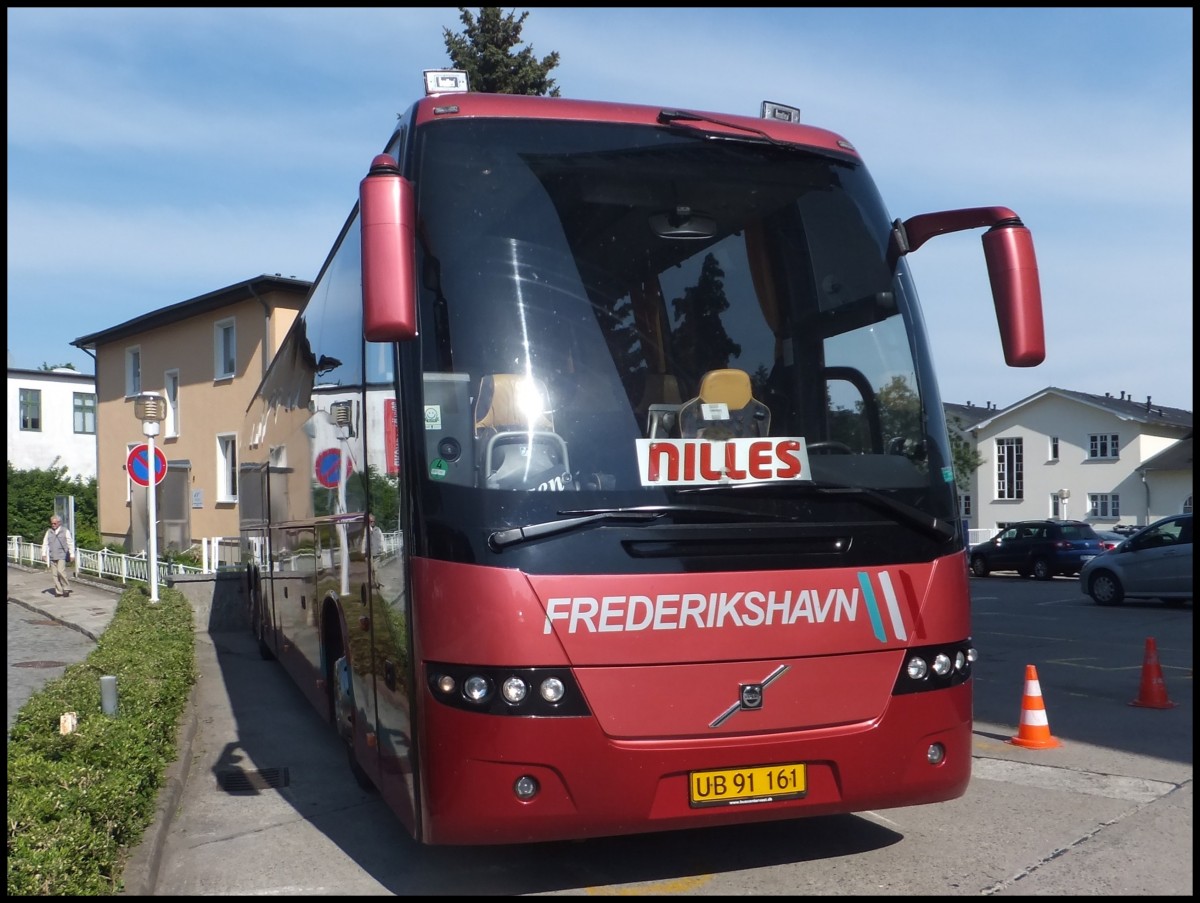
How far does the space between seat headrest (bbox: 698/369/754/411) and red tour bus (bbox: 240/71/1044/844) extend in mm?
16

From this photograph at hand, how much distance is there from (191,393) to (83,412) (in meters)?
28.0

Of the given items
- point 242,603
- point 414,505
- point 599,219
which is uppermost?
point 599,219

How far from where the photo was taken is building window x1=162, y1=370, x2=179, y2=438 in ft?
105

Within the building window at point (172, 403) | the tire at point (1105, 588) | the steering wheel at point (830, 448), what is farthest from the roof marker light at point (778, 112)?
the building window at point (172, 403)

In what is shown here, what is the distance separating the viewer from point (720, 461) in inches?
189

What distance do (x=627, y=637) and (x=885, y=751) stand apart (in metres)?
1.25

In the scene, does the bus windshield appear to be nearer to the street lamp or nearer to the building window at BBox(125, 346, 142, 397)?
the street lamp

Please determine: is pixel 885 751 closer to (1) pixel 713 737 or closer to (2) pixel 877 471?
(1) pixel 713 737

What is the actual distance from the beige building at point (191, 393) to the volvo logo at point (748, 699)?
2290cm

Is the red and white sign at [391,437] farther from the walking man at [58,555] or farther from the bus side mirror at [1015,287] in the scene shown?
the walking man at [58,555]

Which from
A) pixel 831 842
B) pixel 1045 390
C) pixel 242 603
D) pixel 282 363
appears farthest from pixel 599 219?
pixel 1045 390

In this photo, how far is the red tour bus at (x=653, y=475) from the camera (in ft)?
14.9

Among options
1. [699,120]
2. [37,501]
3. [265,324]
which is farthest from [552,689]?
[37,501]

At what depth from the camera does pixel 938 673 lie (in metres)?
5.04
